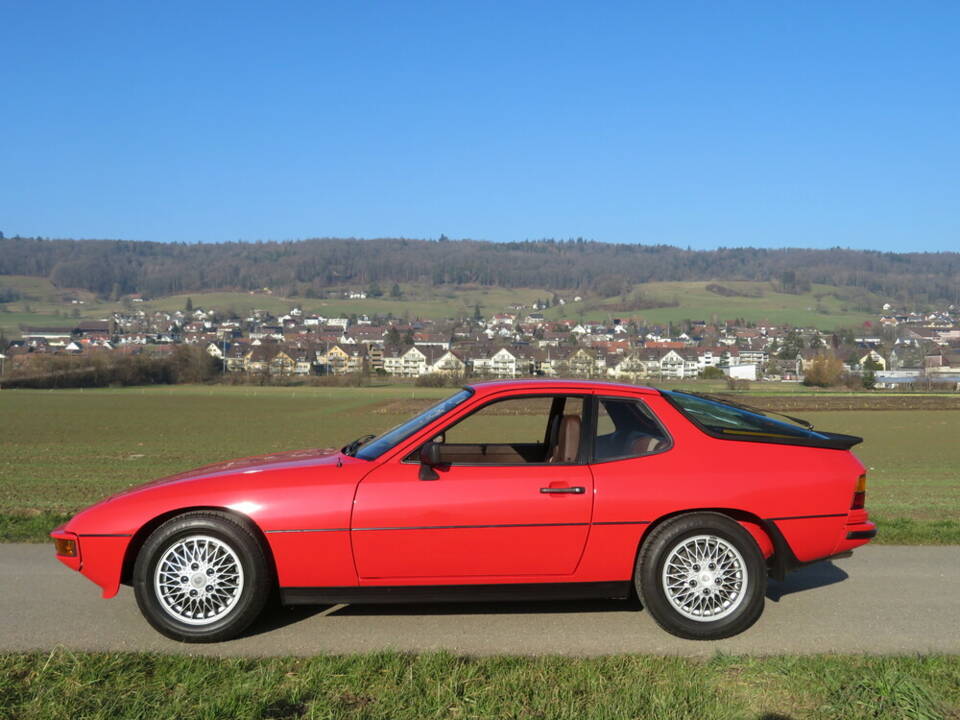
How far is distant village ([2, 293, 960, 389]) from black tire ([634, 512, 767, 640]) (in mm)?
60540

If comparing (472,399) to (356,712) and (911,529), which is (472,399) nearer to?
(356,712)

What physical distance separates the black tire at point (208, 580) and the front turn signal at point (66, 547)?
17.0 inches

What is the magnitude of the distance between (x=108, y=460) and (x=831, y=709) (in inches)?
872

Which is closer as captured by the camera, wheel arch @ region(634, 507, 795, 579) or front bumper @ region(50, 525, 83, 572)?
front bumper @ region(50, 525, 83, 572)

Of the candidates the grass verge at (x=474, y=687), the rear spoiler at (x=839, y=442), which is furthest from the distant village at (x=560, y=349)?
the grass verge at (x=474, y=687)

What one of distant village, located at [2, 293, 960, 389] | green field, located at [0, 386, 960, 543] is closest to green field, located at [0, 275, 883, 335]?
distant village, located at [2, 293, 960, 389]

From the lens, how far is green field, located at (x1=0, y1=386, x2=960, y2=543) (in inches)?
496

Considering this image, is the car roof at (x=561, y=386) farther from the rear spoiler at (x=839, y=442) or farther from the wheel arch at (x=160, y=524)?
the wheel arch at (x=160, y=524)

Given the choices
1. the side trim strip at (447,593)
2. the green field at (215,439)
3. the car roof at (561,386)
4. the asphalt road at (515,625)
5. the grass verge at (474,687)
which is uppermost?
the car roof at (561,386)

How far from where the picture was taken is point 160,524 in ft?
17.8

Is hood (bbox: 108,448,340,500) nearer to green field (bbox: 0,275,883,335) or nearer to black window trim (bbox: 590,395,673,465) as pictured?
black window trim (bbox: 590,395,673,465)

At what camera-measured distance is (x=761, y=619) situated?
5.80 m

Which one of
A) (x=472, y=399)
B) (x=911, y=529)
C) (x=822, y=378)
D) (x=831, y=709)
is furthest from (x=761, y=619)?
(x=822, y=378)

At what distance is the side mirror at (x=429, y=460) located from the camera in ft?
17.4
